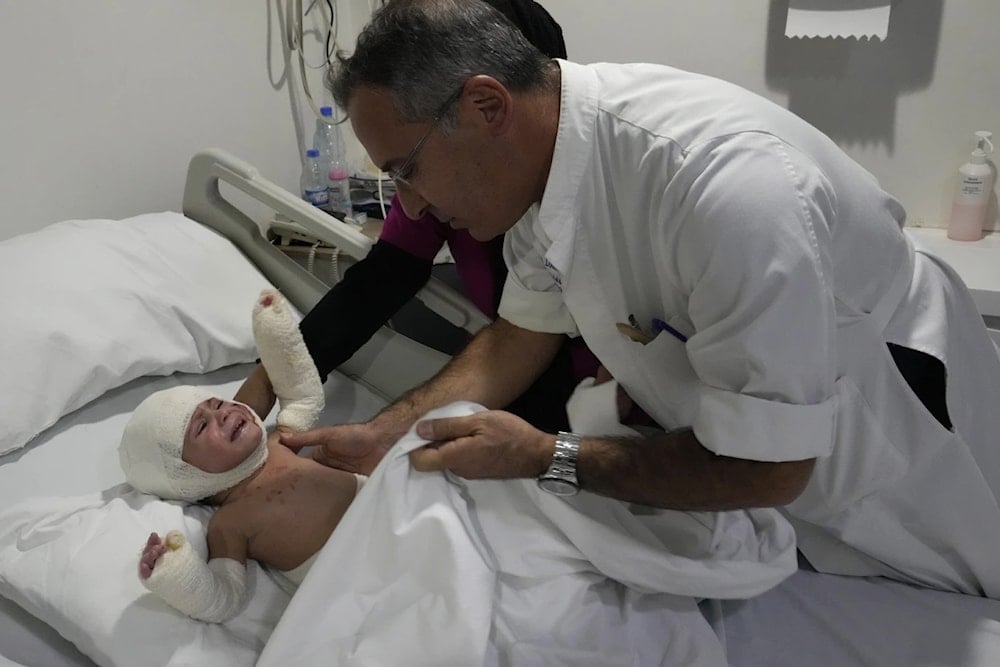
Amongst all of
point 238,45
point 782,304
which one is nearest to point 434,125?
point 782,304

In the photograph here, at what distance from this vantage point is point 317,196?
2578 mm

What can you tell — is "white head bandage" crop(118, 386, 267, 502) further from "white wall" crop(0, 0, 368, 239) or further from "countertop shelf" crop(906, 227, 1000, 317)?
"countertop shelf" crop(906, 227, 1000, 317)

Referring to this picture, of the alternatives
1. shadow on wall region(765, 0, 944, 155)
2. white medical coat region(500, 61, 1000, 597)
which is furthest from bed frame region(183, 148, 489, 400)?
shadow on wall region(765, 0, 944, 155)

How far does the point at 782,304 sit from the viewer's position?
1022 mm

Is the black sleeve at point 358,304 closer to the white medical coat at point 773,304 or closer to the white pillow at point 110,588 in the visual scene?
the white medical coat at point 773,304

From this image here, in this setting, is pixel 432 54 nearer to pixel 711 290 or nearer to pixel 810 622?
pixel 711 290

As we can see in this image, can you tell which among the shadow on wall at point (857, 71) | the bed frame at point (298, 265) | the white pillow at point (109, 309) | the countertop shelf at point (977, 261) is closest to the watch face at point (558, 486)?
the bed frame at point (298, 265)

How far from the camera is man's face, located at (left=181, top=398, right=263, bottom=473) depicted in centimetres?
148

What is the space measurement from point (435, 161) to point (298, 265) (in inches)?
41.7

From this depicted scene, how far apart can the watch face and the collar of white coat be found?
351 millimetres

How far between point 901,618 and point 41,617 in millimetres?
1352

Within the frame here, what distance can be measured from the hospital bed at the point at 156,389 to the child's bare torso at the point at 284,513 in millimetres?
57

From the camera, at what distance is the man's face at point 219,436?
4.84 feet

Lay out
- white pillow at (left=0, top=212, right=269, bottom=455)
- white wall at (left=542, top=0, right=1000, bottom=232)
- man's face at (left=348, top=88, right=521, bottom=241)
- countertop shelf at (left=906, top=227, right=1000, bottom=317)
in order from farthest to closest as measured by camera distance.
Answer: white wall at (left=542, top=0, right=1000, bottom=232), countertop shelf at (left=906, top=227, right=1000, bottom=317), white pillow at (left=0, top=212, right=269, bottom=455), man's face at (left=348, top=88, right=521, bottom=241)
